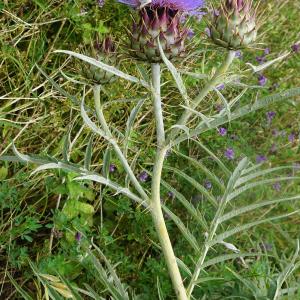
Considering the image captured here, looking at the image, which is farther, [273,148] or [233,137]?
[273,148]

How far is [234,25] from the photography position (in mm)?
1190

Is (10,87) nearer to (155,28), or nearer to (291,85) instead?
(155,28)

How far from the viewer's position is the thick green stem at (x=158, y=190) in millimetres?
1218

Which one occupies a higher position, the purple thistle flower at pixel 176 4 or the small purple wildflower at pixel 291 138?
the purple thistle flower at pixel 176 4

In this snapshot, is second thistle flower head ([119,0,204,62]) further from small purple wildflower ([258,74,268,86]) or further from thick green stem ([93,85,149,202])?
small purple wildflower ([258,74,268,86])

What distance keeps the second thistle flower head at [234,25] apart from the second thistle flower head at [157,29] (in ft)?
0.22

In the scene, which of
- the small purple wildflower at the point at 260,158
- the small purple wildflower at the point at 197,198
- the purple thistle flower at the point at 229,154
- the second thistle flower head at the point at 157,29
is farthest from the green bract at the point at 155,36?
the small purple wildflower at the point at 260,158

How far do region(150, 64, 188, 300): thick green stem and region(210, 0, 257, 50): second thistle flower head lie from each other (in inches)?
5.7

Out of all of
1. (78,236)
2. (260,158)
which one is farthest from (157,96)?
(260,158)

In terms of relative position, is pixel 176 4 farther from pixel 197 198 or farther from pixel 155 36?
pixel 197 198

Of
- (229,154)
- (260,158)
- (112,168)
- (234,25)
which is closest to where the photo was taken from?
(234,25)

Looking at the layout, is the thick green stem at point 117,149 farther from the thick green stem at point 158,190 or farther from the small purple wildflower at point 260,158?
Answer: the small purple wildflower at point 260,158

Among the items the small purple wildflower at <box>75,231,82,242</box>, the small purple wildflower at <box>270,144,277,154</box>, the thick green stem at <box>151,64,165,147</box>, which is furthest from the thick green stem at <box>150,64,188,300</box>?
the small purple wildflower at <box>270,144,277,154</box>

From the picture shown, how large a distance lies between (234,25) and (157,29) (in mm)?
158
